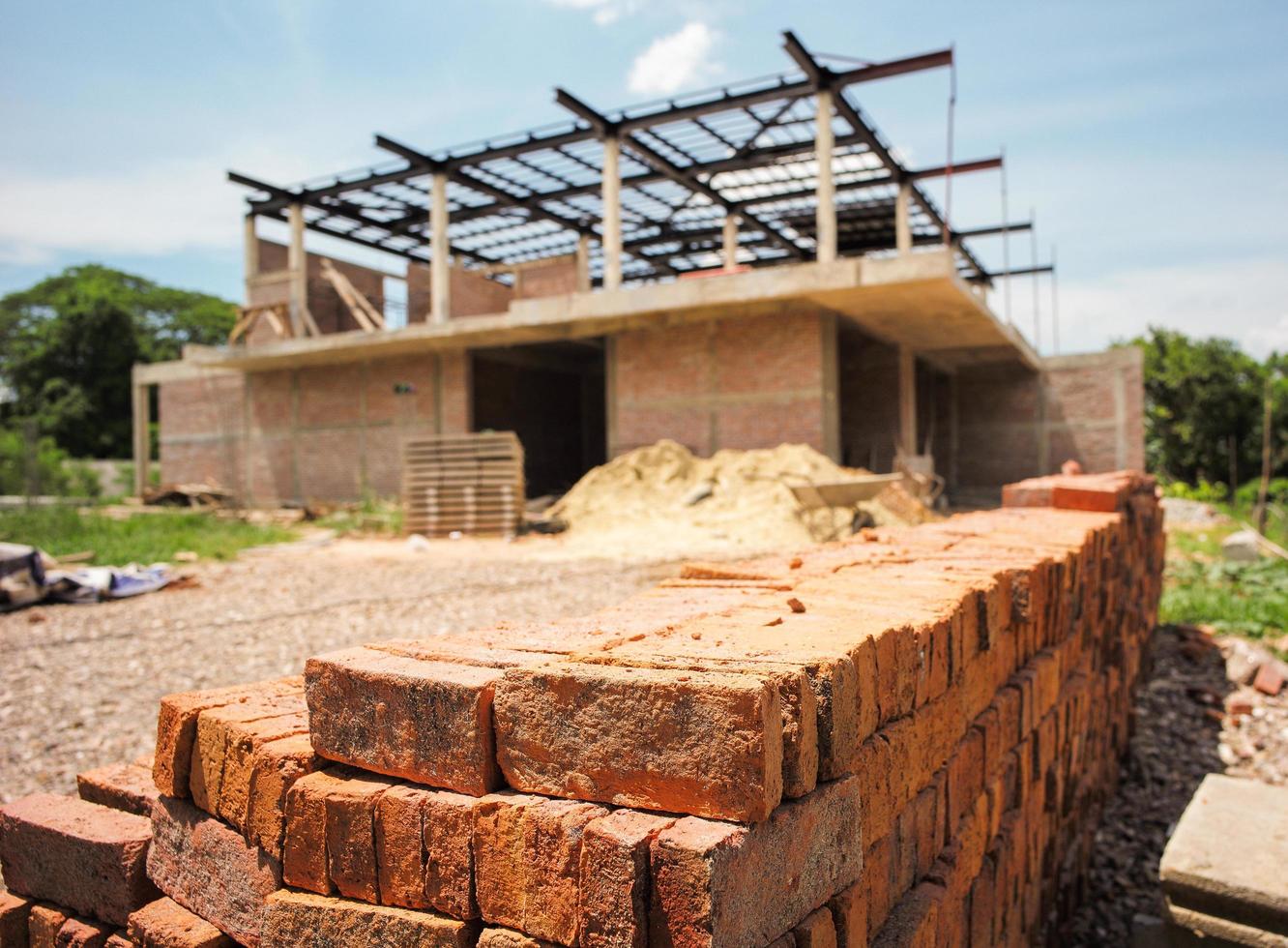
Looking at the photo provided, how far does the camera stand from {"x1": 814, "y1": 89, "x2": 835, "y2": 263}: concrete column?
47.9ft

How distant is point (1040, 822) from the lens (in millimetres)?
3586

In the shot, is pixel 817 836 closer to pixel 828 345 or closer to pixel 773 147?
pixel 828 345

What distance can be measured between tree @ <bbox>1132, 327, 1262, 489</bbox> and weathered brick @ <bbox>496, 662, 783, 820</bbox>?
32.1 meters

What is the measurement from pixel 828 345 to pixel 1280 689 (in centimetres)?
894

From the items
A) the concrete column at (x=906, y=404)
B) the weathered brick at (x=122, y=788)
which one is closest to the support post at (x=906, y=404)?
the concrete column at (x=906, y=404)

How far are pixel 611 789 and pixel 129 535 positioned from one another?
13642 mm

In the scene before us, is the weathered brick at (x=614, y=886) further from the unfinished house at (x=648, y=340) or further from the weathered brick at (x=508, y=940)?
the unfinished house at (x=648, y=340)

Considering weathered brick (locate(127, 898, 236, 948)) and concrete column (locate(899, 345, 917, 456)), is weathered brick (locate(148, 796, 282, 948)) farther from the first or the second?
concrete column (locate(899, 345, 917, 456))

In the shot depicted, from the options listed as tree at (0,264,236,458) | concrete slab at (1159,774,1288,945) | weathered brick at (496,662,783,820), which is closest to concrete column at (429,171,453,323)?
concrete slab at (1159,774,1288,945)

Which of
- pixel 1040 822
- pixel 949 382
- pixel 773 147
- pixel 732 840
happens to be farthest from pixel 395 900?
pixel 949 382

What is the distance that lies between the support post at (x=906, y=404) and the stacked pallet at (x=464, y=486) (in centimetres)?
749

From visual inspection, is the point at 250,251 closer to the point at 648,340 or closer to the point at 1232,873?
the point at 648,340

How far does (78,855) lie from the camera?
7.80ft

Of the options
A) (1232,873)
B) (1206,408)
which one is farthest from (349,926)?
(1206,408)
